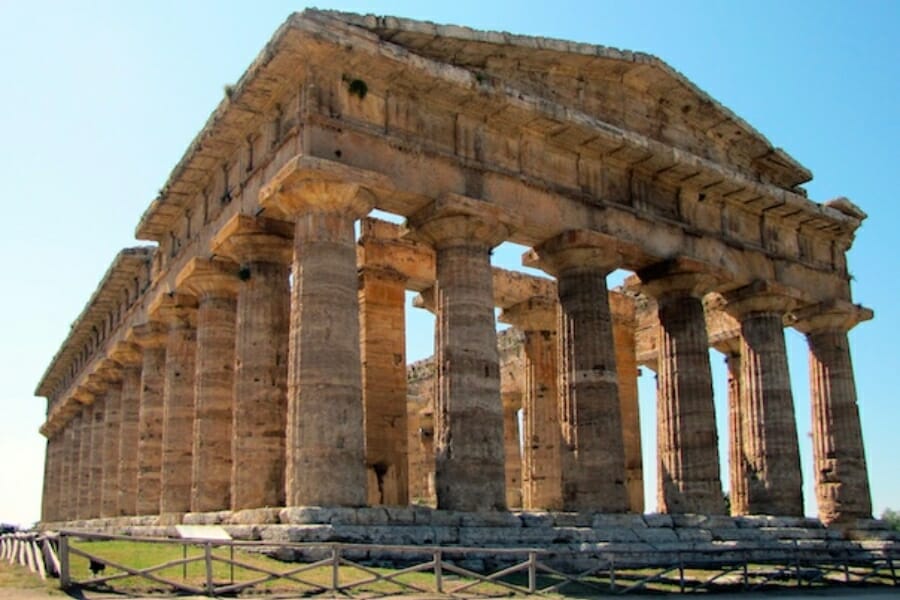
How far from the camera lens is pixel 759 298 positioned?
27.6 m

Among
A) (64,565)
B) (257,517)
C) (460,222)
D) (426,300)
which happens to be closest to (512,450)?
(426,300)

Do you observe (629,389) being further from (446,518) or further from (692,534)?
(446,518)

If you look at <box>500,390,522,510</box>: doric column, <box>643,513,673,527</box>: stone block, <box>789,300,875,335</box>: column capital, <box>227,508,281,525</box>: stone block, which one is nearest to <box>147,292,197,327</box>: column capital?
<box>227,508,281,525</box>: stone block

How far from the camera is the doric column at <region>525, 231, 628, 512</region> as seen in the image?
2241cm

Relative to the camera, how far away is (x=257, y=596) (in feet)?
43.4

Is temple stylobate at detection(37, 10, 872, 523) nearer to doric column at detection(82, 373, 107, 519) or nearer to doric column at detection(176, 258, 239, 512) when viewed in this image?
doric column at detection(176, 258, 239, 512)

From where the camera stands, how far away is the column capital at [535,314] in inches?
1222

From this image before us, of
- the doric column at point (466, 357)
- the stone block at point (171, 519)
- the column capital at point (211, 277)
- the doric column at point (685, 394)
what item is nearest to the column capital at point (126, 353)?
the column capital at point (211, 277)

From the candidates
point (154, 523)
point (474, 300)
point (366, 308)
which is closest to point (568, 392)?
point (474, 300)

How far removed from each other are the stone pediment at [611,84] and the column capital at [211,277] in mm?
7377

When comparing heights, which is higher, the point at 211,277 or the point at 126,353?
the point at 211,277

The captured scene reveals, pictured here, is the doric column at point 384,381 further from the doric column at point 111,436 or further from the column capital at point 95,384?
the column capital at point 95,384

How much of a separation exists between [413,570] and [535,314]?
58.6ft

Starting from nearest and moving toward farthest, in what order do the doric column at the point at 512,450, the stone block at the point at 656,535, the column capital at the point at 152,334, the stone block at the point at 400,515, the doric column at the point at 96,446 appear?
the stone block at the point at 400,515
the stone block at the point at 656,535
the column capital at the point at 152,334
the doric column at the point at 96,446
the doric column at the point at 512,450
